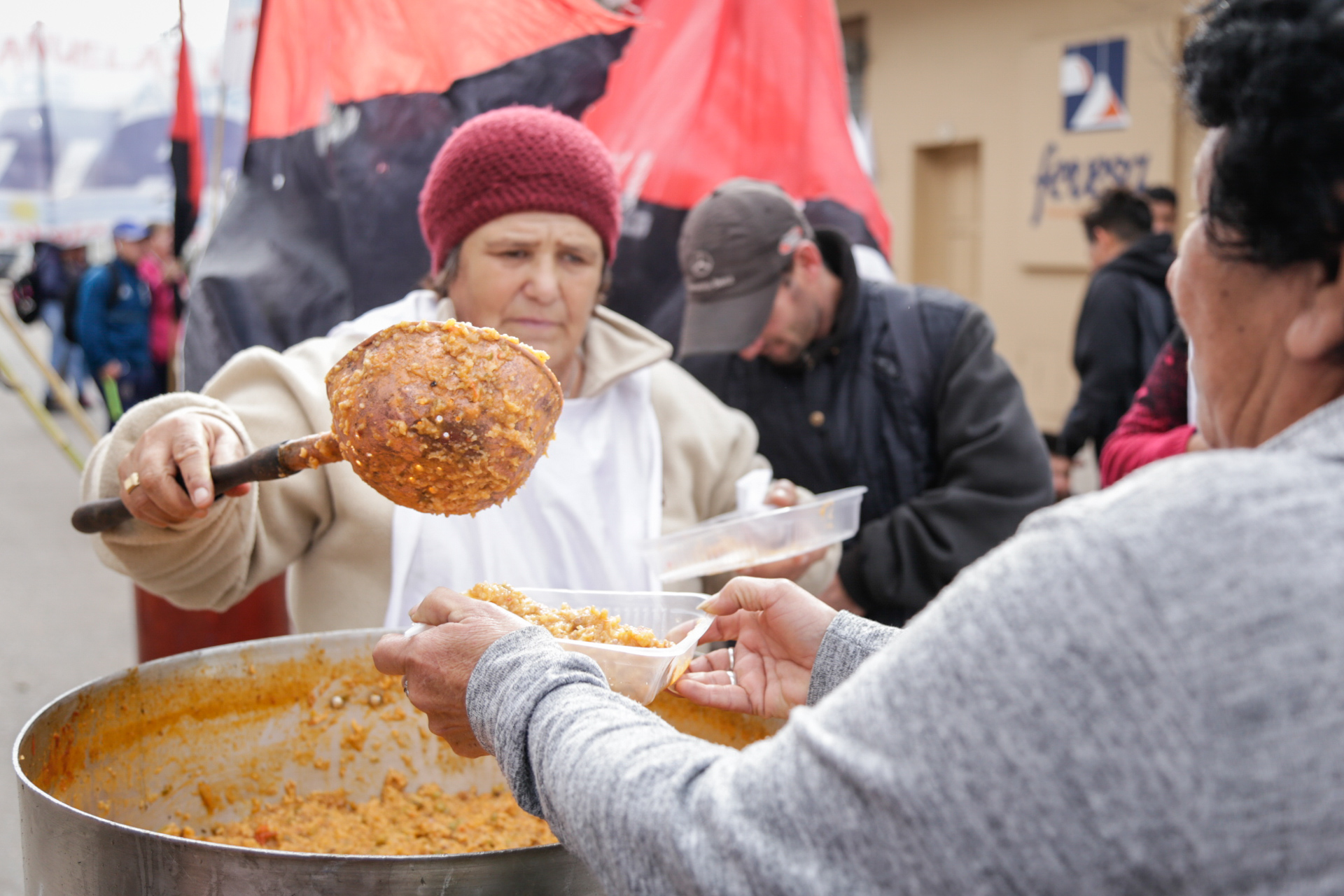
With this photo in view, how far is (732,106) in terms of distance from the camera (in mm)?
4066

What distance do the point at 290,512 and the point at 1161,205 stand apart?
19.8 ft

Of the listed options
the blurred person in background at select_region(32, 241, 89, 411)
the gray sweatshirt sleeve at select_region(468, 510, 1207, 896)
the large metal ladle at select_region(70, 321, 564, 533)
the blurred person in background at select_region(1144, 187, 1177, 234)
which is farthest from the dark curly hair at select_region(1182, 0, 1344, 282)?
the blurred person in background at select_region(32, 241, 89, 411)

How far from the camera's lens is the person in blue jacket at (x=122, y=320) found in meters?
8.76

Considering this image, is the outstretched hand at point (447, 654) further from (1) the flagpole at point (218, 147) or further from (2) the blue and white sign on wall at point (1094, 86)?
(2) the blue and white sign on wall at point (1094, 86)

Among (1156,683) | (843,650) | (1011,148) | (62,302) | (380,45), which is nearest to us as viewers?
(1156,683)

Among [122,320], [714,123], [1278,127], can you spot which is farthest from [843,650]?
[122,320]

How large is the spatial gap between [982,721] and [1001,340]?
9411 millimetres

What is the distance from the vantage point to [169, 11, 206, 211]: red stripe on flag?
3.38 m

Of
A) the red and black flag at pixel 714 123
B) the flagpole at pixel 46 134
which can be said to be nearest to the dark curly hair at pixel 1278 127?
the red and black flag at pixel 714 123

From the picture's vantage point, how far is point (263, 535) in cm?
221

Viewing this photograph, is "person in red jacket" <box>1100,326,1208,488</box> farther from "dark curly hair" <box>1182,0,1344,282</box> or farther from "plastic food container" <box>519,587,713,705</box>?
"dark curly hair" <box>1182,0,1344,282</box>

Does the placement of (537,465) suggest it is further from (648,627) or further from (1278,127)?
(1278,127)

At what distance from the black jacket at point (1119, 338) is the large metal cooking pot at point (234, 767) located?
3766 millimetres

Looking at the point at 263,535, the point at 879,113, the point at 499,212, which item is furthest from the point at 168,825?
the point at 879,113
